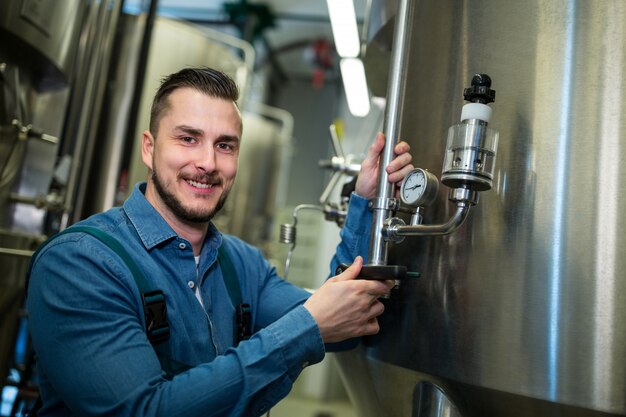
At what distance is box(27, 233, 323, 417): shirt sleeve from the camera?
101 centimetres

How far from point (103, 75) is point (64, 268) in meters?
1.69

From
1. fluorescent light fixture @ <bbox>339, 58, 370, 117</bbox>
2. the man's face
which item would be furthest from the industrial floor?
the man's face

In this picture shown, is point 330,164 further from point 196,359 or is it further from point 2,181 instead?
point 2,181

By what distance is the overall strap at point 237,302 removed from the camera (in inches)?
57.5

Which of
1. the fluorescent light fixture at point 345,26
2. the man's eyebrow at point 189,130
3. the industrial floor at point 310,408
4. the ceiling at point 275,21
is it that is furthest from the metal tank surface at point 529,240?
the ceiling at point 275,21

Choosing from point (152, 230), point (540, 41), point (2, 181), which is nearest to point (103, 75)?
point (2, 181)

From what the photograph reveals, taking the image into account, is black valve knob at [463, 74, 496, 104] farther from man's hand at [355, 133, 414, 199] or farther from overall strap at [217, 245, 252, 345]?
overall strap at [217, 245, 252, 345]

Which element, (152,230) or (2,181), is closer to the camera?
(152,230)

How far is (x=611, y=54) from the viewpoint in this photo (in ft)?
3.41

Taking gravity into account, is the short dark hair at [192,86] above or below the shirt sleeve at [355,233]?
above

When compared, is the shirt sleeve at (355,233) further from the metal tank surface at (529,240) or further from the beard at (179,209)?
the beard at (179,209)

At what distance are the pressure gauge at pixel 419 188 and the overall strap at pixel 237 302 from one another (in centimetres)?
56

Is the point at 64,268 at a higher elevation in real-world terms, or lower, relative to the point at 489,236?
lower

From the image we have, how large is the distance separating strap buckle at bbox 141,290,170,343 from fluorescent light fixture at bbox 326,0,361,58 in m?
2.37
